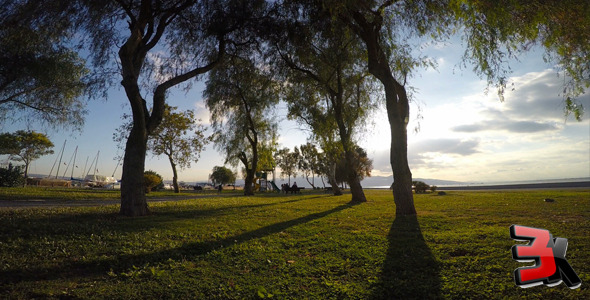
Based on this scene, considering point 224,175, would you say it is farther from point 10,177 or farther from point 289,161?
point 10,177

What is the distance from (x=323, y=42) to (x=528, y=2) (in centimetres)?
1135

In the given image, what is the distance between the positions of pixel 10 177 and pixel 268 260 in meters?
34.8

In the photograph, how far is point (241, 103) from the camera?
93.7ft

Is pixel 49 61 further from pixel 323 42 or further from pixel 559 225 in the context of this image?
pixel 559 225

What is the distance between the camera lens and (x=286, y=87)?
80.1 feet

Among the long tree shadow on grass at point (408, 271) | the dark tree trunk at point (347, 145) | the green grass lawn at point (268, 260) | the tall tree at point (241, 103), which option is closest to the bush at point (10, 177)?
the tall tree at point (241, 103)

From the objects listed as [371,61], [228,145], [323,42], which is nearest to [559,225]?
[371,61]

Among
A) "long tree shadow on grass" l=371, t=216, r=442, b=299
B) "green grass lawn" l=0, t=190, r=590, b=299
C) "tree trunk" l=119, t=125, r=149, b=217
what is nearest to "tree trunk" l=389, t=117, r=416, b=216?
"green grass lawn" l=0, t=190, r=590, b=299

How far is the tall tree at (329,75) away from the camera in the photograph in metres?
16.8

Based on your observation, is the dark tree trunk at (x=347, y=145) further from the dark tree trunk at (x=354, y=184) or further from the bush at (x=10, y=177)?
the bush at (x=10, y=177)

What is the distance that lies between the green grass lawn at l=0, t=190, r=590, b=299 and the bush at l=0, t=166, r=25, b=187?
26.3 m

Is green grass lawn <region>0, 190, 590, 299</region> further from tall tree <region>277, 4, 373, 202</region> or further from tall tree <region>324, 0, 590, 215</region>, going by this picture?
tall tree <region>277, 4, 373, 202</region>

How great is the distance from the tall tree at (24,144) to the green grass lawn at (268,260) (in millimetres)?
39773

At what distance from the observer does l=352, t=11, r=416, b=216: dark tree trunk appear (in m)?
11.9
